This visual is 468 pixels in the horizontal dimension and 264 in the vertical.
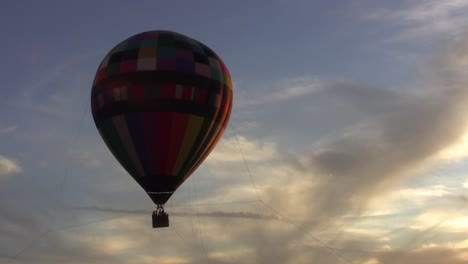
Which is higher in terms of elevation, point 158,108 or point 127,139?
point 158,108

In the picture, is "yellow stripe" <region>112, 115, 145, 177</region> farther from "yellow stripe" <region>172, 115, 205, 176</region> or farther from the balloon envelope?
"yellow stripe" <region>172, 115, 205, 176</region>

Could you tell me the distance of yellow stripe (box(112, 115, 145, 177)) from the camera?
140 feet

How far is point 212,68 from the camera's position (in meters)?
44.4

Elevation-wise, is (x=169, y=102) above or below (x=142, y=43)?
below

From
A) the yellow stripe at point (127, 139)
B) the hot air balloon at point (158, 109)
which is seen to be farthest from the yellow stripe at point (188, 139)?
the yellow stripe at point (127, 139)

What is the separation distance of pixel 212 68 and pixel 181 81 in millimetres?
2918

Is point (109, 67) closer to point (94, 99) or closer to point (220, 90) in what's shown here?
point (94, 99)

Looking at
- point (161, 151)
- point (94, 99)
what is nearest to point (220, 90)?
point (161, 151)

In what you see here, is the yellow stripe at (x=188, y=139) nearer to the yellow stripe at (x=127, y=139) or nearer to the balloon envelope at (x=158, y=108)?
the balloon envelope at (x=158, y=108)

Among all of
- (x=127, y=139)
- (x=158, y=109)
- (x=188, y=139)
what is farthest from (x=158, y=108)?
(x=127, y=139)

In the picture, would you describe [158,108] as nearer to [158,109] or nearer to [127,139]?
[158,109]

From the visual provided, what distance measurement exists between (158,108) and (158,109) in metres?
0.07

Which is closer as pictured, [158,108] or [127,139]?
[158,108]

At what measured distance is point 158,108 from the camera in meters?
42.2
